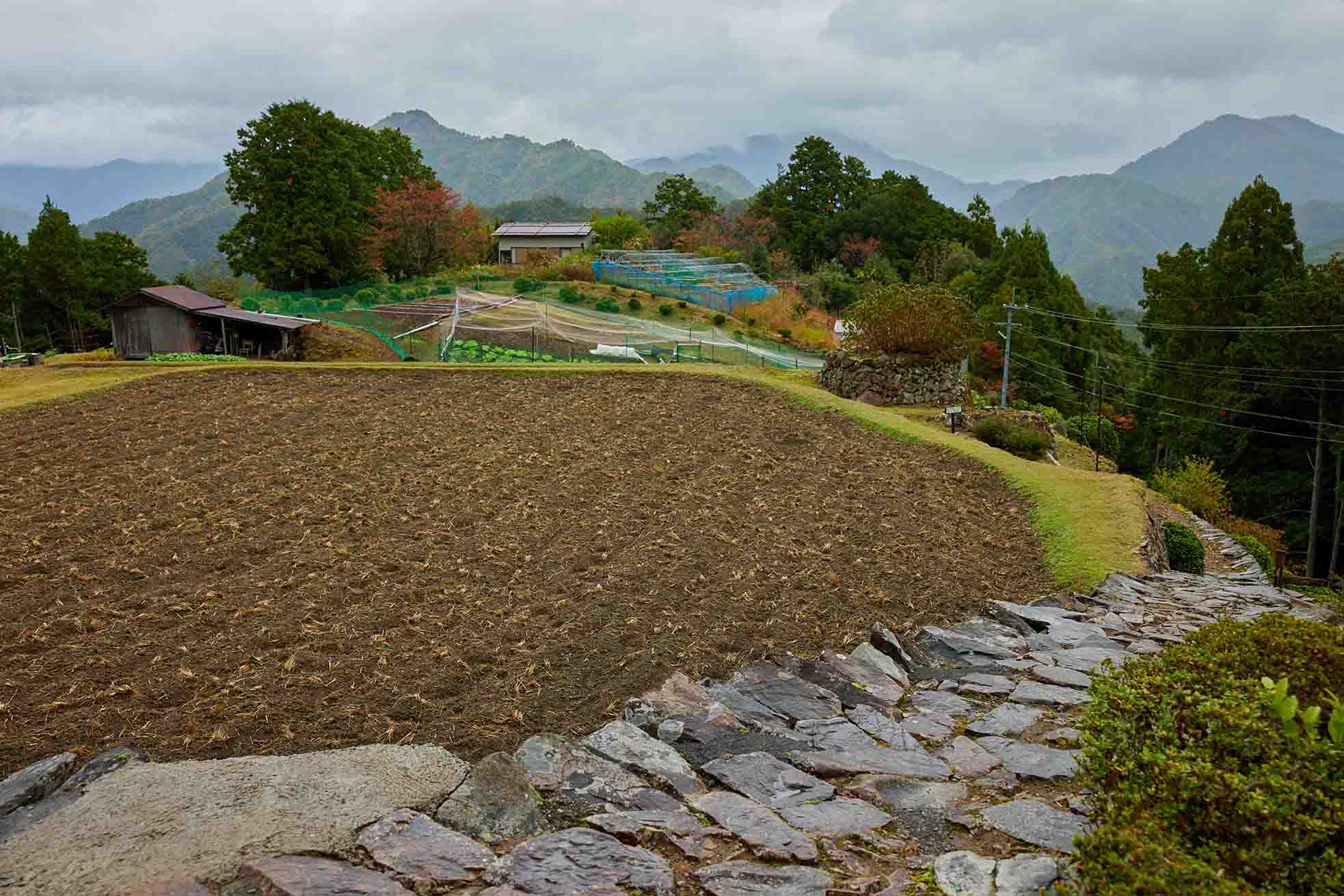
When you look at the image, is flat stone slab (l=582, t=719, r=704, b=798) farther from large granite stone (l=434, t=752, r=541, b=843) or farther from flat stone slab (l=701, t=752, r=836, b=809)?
large granite stone (l=434, t=752, r=541, b=843)

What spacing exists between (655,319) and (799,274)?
25.9 meters

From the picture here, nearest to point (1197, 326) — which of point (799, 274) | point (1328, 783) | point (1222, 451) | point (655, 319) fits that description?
point (1222, 451)

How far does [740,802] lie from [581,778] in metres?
0.96

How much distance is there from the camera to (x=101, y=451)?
13078 mm

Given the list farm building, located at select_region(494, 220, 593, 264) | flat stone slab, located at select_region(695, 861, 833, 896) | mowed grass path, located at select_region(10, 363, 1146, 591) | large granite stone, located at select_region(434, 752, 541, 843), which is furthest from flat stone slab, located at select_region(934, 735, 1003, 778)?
farm building, located at select_region(494, 220, 593, 264)

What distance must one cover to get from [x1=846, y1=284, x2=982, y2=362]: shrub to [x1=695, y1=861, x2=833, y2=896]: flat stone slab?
17900 mm

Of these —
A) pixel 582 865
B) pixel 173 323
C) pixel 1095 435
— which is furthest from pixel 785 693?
pixel 1095 435

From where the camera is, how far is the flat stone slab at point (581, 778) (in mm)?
4938

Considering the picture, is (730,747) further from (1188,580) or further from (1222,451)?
(1222,451)

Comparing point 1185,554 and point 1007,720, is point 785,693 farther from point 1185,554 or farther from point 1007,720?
point 1185,554

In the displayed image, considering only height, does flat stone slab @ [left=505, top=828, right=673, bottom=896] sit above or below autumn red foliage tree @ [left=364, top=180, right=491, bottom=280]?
below

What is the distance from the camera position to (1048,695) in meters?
6.47

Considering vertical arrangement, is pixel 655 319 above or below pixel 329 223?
below

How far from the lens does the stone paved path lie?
13.4 ft
